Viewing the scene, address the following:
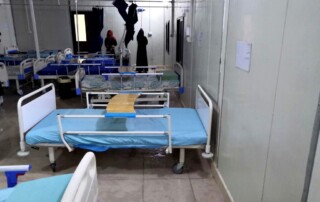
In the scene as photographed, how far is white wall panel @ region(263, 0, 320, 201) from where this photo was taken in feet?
3.58

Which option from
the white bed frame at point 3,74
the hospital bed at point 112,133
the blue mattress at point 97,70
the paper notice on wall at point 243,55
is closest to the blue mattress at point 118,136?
the hospital bed at point 112,133

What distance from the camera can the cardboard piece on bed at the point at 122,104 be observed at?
101 inches

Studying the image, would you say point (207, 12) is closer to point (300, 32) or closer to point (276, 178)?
point (300, 32)

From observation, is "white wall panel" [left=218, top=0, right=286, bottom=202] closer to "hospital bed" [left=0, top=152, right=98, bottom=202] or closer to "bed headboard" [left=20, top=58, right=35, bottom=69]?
"hospital bed" [left=0, top=152, right=98, bottom=202]

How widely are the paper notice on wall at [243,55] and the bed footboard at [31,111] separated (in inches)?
82.6

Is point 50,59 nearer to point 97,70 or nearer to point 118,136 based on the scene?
point 97,70

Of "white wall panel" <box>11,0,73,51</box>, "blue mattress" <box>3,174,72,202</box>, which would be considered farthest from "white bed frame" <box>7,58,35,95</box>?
"blue mattress" <box>3,174,72,202</box>

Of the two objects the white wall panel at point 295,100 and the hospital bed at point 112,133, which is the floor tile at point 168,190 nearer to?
the hospital bed at point 112,133

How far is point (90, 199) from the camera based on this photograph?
1382 mm

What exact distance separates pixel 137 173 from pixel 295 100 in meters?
2.00

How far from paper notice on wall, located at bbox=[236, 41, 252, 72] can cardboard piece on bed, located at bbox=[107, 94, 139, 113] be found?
Answer: 1.14m

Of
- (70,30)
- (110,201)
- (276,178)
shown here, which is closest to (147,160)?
(110,201)

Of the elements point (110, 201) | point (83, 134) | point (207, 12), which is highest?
point (207, 12)

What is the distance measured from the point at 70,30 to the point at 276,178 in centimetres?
862
